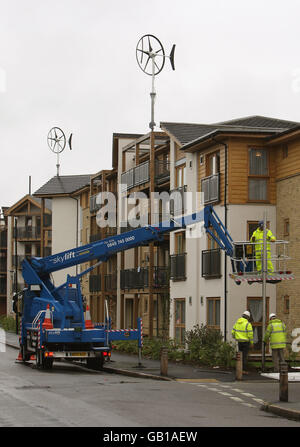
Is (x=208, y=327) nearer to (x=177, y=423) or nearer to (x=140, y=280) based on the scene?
(x=140, y=280)

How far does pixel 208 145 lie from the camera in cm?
3416

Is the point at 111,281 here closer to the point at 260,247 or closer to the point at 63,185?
the point at 63,185

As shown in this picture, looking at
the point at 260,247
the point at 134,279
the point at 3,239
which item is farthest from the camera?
the point at 3,239

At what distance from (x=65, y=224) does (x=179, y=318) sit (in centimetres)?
3288

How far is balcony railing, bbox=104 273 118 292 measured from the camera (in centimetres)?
5269

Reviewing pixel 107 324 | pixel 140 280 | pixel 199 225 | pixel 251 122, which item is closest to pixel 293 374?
pixel 107 324

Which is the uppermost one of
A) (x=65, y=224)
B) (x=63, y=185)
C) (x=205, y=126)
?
(x=63, y=185)

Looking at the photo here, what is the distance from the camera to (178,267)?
37.5 meters

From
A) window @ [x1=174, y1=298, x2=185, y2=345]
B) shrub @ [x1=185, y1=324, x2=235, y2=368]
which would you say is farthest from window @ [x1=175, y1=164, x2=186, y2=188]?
shrub @ [x1=185, y1=324, x2=235, y2=368]

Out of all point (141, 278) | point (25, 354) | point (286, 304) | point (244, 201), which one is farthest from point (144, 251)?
point (25, 354)

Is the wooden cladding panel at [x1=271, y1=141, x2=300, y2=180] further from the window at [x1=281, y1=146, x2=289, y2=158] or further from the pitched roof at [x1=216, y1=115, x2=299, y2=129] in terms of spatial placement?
the pitched roof at [x1=216, y1=115, x2=299, y2=129]

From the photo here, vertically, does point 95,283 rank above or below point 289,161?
below

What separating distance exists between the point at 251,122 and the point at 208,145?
3.81m

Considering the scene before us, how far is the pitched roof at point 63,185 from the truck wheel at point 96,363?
129 feet
